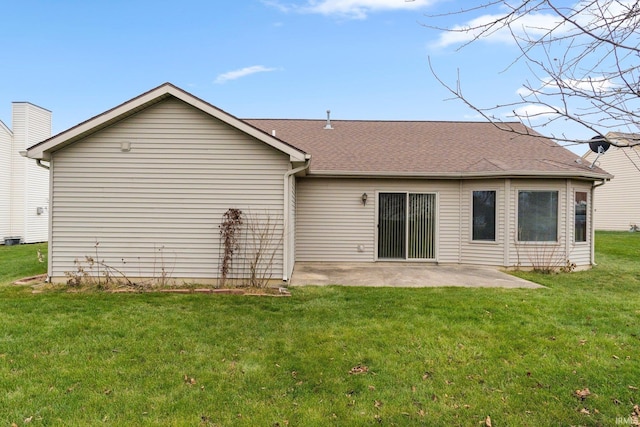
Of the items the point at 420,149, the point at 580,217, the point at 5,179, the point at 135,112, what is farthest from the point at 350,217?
the point at 5,179

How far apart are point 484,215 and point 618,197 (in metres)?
17.5

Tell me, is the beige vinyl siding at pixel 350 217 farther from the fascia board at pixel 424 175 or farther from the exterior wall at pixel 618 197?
the exterior wall at pixel 618 197

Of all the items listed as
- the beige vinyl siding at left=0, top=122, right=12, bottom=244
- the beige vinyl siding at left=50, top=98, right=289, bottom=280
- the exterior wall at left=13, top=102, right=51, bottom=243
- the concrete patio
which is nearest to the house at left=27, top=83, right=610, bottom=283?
the beige vinyl siding at left=50, top=98, right=289, bottom=280

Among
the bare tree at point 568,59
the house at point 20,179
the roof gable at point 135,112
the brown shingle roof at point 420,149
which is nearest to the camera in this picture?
the bare tree at point 568,59

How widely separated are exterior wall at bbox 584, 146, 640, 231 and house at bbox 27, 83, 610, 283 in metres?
13.2

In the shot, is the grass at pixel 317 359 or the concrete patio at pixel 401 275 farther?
the concrete patio at pixel 401 275

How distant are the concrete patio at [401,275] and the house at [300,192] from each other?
0.41 metres

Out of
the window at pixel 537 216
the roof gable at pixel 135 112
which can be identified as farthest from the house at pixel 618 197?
the roof gable at pixel 135 112

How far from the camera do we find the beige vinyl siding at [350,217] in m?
10.5

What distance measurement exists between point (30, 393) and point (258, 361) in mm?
2028

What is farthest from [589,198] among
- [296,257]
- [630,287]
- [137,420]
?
[137,420]

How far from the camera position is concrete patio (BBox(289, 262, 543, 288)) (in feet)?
25.7

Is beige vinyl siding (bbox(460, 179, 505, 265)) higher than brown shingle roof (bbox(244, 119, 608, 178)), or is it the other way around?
brown shingle roof (bbox(244, 119, 608, 178))

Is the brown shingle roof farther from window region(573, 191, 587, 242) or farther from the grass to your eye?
the grass
